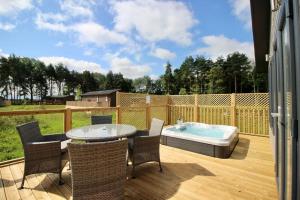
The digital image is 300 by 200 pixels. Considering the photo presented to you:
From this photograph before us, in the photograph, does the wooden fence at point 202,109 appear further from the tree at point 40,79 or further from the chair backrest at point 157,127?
the tree at point 40,79

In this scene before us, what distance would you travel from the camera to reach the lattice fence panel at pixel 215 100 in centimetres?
690

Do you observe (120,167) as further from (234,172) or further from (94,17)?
(94,17)

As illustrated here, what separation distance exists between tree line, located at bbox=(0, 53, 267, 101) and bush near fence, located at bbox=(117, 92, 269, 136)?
1837cm

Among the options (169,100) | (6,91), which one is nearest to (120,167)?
(169,100)

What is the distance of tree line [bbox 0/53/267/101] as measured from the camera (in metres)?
27.1

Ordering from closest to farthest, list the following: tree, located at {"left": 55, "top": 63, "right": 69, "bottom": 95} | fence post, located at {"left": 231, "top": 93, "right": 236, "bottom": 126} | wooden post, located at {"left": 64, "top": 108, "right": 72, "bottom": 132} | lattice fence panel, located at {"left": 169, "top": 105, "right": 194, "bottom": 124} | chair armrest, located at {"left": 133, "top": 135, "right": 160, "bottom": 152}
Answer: chair armrest, located at {"left": 133, "top": 135, "right": 160, "bottom": 152}
wooden post, located at {"left": 64, "top": 108, "right": 72, "bottom": 132}
fence post, located at {"left": 231, "top": 93, "right": 236, "bottom": 126}
lattice fence panel, located at {"left": 169, "top": 105, "right": 194, "bottom": 124}
tree, located at {"left": 55, "top": 63, "right": 69, "bottom": 95}

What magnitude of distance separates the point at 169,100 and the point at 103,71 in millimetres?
46963

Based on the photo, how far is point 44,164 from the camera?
8.86 feet

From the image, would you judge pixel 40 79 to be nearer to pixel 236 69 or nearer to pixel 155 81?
pixel 155 81

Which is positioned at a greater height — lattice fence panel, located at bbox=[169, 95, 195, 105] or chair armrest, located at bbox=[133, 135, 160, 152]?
lattice fence panel, located at bbox=[169, 95, 195, 105]

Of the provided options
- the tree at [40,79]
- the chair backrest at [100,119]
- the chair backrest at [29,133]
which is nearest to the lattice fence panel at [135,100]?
the chair backrest at [100,119]

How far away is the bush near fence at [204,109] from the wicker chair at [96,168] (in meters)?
4.01

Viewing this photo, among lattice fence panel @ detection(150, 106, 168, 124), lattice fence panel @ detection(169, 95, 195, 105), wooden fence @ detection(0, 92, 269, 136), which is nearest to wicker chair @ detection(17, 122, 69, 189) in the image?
wooden fence @ detection(0, 92, 269, 136)

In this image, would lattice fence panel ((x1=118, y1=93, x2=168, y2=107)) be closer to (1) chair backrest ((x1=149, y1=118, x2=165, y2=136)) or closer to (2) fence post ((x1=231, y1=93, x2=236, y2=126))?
(1) chair backrest ((x1=149, y1=118, x2=165, y2=136))
